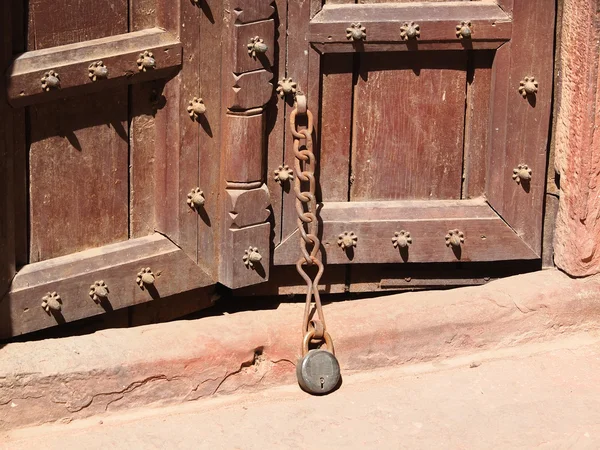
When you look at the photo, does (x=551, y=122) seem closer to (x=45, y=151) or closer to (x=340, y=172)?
(x=340, y=172)

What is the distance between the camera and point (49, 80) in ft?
10.0

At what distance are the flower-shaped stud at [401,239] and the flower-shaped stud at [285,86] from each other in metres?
0.54

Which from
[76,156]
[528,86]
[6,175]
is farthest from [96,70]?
[528,86]

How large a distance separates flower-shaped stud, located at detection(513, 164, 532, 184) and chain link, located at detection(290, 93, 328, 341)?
626 millimetres

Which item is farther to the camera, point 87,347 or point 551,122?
point 551,122

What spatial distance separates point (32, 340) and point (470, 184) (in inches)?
54.0

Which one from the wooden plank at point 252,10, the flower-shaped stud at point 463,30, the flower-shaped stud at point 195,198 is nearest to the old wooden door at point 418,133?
the flower-shaped stud at point 463,30

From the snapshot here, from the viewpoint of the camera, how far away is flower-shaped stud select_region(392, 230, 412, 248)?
3584mm

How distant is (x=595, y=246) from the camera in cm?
367

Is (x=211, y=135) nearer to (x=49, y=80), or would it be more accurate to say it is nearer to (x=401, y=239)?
(x=49, y=80)

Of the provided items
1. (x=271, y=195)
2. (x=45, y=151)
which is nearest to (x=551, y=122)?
(x=271, y=195)

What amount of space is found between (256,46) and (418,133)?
59 centimetres

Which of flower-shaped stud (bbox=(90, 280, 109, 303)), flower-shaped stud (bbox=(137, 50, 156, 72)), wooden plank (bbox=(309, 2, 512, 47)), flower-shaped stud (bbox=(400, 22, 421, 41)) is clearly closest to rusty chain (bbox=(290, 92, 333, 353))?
wooden plank (bbox=(309, 2, 512, 47))

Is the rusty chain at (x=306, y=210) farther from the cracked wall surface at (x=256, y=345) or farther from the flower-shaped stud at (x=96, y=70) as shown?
the flower-shaped stud at (x=96, y=70)
